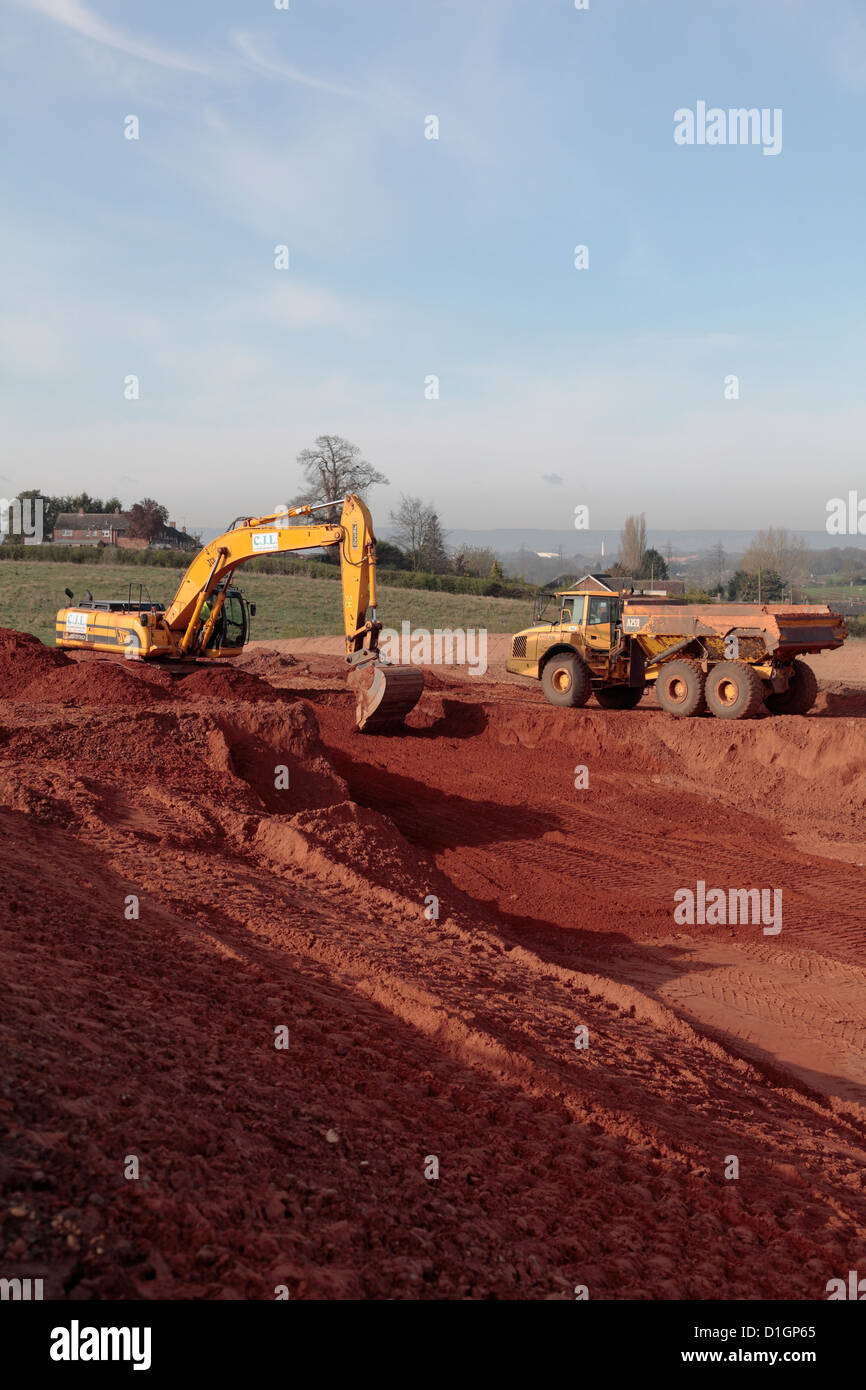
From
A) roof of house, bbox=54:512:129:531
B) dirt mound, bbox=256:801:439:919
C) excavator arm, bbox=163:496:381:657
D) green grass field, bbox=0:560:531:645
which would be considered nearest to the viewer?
dirt mound, bbox=256:801:439:919

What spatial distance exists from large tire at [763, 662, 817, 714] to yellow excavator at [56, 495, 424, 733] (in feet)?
24.8

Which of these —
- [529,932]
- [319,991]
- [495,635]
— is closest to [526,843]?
[529,932]

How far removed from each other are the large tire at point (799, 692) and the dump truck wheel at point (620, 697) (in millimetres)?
3101

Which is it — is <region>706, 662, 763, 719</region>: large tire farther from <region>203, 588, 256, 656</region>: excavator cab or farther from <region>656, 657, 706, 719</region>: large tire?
<region>203, 588, 256, 656</region>: excavator cab

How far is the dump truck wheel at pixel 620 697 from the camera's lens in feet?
69.8

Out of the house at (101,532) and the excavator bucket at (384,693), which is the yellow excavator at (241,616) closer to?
the excavator bucket at (384,693)

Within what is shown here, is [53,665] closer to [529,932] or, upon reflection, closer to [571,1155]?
[529,932]

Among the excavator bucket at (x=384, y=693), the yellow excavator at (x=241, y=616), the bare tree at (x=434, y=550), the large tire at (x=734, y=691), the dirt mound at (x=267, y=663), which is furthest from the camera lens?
the bare tree at (x=434, y=550)

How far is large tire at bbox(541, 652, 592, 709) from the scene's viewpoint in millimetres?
20312

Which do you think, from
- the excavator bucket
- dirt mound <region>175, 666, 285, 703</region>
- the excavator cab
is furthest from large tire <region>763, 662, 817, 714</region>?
the excavator cab

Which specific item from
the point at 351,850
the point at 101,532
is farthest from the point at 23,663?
the point at 101,532

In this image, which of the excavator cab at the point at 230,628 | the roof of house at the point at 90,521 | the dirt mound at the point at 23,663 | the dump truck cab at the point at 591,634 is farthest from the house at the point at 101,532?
the dirt mound at the point at 23,663
